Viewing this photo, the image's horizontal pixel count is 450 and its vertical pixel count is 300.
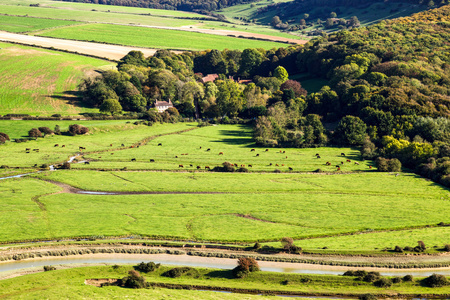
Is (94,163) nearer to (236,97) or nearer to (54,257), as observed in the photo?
(54,257)

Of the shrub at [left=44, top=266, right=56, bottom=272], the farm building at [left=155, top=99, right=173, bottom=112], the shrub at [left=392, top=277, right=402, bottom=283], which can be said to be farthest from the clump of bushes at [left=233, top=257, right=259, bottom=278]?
the farm building at [left=155, top=99, right=173, bottom=112]

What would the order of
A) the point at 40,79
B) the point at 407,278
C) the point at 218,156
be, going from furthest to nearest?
1. the point at 40,79
2. the point at 218,156
3. the point at 407,278

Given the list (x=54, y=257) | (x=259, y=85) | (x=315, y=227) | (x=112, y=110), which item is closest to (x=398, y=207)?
(x=315, y=227)

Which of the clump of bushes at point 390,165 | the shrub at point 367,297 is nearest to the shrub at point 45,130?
the clump of bushes at point 390,165

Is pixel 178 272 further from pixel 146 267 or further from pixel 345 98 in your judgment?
pixel 345 98

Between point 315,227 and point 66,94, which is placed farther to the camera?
point 66,94

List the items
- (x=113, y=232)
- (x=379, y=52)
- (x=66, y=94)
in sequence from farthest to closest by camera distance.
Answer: (x=379, y=52)
(x=66, y=94)
(x=113, y=232)

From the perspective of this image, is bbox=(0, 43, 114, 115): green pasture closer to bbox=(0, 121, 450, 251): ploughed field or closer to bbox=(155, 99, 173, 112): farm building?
bbox=(155, 99, 173, 112): farm building

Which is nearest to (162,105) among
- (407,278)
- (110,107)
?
(110,107)
